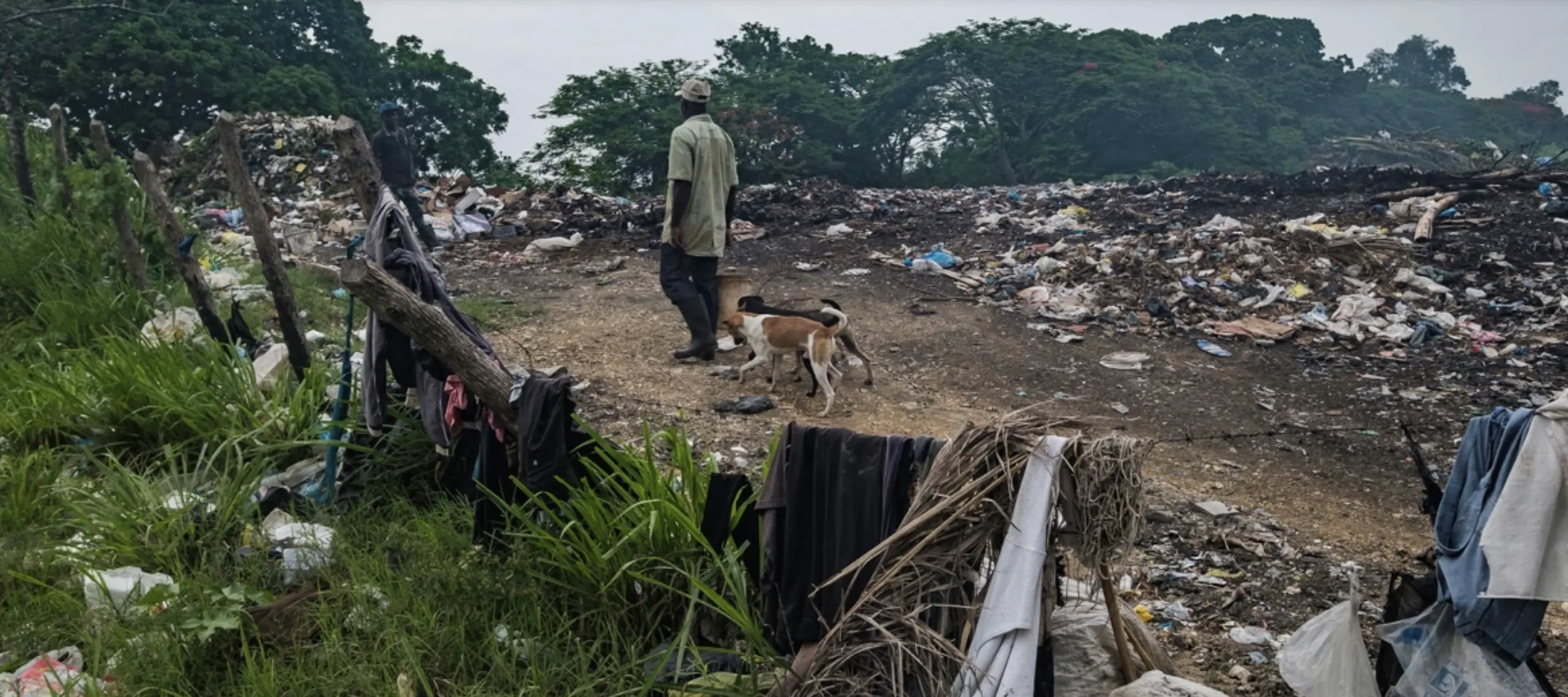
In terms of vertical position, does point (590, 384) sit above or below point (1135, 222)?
below

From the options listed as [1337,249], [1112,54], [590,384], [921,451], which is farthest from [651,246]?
[1112,54]

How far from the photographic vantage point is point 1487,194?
1033 cm

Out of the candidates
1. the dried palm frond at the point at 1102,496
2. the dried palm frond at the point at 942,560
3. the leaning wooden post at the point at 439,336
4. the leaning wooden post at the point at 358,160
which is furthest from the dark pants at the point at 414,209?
the dried palm frond at the point at 1102,496

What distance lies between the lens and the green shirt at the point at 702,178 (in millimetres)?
5711

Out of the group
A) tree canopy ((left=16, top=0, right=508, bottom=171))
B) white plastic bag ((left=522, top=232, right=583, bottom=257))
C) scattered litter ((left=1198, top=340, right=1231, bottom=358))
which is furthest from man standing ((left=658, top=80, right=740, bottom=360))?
tree canopy ((left=16, top=0, right=508, bottom=171))

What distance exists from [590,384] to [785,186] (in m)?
8.70

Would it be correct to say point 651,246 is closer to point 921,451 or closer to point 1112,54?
point 921,451

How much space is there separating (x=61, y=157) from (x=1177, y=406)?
725 cm

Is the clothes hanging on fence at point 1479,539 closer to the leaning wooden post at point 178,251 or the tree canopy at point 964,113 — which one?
the leaning wooden post at point 178,251

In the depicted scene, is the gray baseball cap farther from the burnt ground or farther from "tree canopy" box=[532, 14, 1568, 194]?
"tree canopy" box=[532, 14, 1568, 194]

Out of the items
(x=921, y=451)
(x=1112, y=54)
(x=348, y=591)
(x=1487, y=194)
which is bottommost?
(x=348, y=591)

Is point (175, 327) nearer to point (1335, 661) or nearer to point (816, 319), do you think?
point (816, 319)

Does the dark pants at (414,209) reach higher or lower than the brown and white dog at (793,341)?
higher

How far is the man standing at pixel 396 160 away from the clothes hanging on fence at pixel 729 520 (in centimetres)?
796
